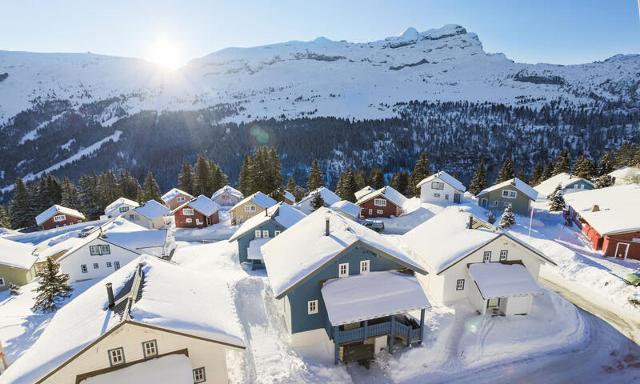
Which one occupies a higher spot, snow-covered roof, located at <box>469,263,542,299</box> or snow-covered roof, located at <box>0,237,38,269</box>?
snow-covered roof, located at <box>469,263,542,299</box>

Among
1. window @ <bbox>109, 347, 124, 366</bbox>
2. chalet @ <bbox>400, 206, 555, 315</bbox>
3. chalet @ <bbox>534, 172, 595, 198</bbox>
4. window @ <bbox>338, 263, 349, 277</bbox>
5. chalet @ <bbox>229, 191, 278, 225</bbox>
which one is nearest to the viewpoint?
window @ <bbox>109, 347, 124, 366</bbox>

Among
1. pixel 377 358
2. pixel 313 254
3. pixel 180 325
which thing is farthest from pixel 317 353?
pixel 180 325

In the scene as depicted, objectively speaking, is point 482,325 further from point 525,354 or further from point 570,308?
point 570,308

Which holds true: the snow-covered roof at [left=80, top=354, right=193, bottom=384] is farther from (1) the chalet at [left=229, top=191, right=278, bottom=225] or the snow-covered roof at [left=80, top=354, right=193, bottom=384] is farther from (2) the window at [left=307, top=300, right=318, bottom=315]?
(1) the chalet at [left=229, top=191, right=278, bottom=225]

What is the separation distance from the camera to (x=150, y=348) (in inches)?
554

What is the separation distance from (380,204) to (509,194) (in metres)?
21.9

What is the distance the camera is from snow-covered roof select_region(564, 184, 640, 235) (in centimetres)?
3256

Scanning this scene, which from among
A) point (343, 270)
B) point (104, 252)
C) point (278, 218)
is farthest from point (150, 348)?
point (104, 252)

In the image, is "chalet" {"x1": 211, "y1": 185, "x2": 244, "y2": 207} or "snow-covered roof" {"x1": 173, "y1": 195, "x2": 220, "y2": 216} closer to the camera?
"snow-covered roof" {"x1": 173, "y1": 195, "x2": 220, "y2": 216}

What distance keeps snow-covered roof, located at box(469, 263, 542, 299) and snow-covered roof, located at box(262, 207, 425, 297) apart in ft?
17.2

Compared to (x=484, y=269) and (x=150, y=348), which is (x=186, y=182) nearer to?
(x=150, y=348)

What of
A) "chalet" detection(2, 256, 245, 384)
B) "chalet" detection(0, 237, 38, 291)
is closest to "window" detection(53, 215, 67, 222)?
"chalet" detection(0, 237, 38, 291)

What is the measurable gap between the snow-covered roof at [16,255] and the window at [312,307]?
38.1 meters

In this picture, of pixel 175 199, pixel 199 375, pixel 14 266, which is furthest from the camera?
pixel 175 199
